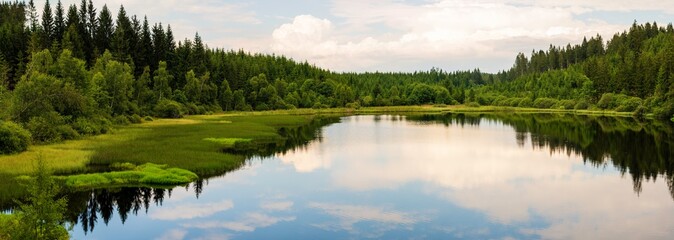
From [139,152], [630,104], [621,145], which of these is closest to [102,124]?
[139,152]

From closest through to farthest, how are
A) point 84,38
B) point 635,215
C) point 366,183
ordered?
1. point 635,215
2. point 366,183
3. point 84,38

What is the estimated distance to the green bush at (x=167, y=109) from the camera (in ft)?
389

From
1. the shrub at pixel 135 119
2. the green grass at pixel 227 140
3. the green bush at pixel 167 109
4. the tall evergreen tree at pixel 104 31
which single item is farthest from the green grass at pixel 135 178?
the tall evergreen tree at pixel 104 31

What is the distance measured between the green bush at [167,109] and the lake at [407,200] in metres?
60.6

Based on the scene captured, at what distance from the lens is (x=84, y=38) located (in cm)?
13612

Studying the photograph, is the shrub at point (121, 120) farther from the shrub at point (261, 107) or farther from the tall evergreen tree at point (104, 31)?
the shrub at point (261, 107)

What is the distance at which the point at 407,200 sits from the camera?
40156mm

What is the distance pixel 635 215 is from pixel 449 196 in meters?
12.1

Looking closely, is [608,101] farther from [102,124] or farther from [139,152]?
[139,152]

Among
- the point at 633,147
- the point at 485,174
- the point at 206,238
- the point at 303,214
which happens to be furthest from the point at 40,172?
the point at 633,147

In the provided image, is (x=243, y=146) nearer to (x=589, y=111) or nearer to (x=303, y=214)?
(x=303, y=214)

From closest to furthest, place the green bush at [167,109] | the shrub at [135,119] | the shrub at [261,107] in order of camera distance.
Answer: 1. the shrub at [135,119]
2. the green bush at [167,109]
3. the shrub at [261,107]

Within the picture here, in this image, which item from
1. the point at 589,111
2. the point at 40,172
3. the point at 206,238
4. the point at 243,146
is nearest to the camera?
the point at 40,172

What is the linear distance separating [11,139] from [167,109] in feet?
225
